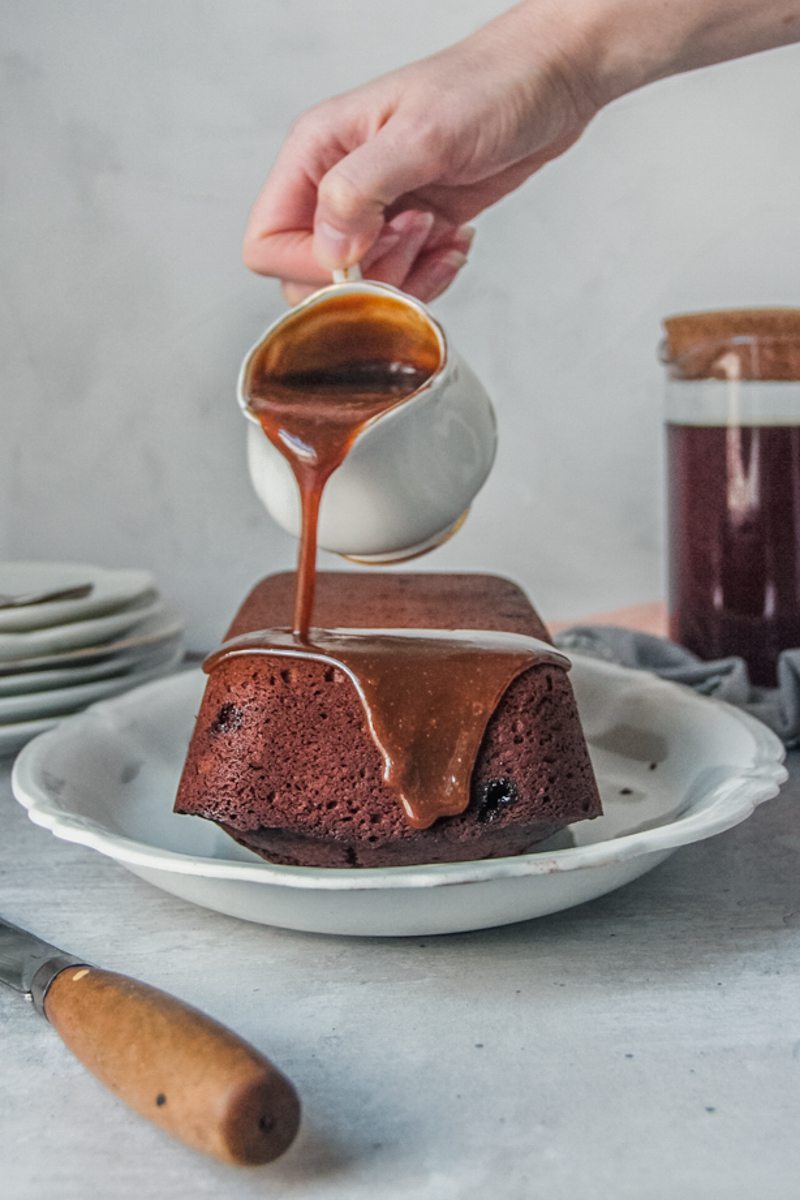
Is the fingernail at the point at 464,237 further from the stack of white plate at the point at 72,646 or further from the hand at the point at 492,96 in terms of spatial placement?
the stack of white plate at the point at 72,646

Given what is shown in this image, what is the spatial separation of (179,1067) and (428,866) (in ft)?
0.83

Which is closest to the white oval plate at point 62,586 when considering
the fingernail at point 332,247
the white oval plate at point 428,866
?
the white oval plate at point 428,866

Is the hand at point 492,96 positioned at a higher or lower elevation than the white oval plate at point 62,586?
higher

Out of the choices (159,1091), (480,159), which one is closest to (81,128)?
(480,159)

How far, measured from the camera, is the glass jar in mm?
1616

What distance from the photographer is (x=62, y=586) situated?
1534mm

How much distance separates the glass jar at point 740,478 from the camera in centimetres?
162

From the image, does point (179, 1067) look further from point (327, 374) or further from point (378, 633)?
point (327, 374)

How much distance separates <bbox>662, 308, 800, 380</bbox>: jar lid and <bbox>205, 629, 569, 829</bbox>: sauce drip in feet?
2.45

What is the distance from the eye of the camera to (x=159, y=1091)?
0.67 m

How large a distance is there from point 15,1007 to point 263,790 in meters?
0.26

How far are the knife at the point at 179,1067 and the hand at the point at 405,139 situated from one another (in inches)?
33.4

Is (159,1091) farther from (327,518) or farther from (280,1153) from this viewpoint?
(327,518)

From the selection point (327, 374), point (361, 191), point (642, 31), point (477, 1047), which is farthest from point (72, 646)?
point (642, 31)
